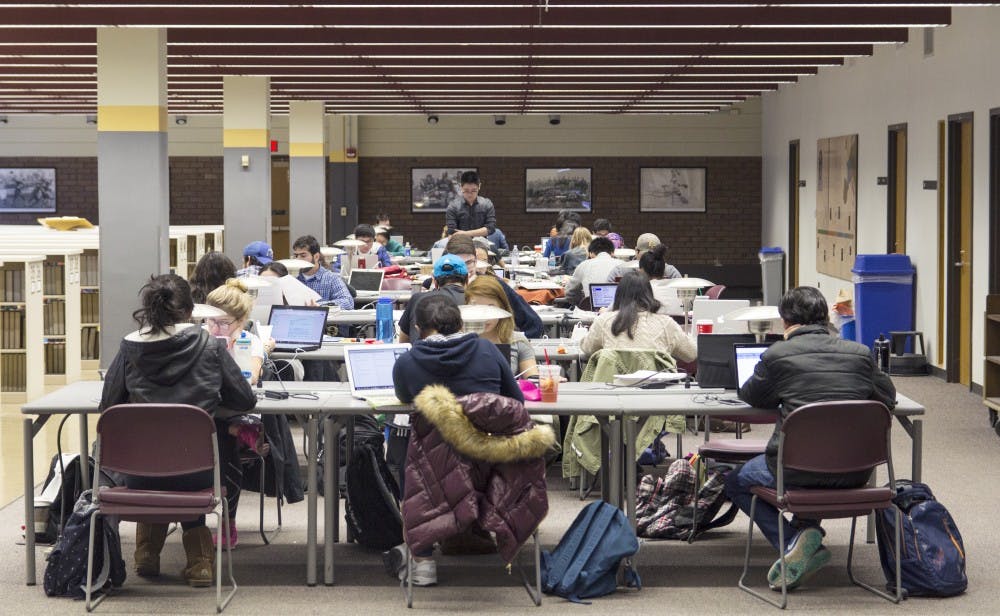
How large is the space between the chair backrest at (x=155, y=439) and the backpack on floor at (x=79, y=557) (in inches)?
15.0

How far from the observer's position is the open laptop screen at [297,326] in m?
8.58

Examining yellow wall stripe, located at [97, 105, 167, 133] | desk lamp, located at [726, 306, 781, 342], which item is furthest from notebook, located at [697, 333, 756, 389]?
yellow wall stripe, located at [97, 105, 167, 133]

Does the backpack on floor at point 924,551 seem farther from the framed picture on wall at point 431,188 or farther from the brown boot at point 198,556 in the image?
the framed picture on wall at point 431,188

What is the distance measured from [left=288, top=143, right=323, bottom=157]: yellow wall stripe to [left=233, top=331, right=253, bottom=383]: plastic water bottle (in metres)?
15.6

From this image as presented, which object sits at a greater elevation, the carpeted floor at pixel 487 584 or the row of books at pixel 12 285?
the row of books at pixel 12 285

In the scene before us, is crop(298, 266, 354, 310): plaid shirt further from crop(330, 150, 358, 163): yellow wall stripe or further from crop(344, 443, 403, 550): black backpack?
crop(330, 150, 358, 163): yellow wall stripe

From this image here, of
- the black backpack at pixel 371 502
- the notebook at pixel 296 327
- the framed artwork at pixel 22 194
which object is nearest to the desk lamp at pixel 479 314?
the black backpack at pixel 371 502

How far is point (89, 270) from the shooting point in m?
14.2

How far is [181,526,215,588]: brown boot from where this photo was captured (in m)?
6.10

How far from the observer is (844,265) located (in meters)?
17.9

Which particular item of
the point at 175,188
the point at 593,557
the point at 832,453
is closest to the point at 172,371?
the point at 593,557

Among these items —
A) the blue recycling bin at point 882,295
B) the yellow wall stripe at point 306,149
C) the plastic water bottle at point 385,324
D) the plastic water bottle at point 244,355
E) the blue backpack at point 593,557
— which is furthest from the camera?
the yellow wall stripe at point 306,149

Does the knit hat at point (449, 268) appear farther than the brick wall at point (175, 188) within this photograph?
No

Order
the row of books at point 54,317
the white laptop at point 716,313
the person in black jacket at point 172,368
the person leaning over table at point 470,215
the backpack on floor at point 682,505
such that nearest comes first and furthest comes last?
the person in black jacket at point 172,368
the backpack on floor at point 682,505
the white laptop at point 716,313
the row of books at point 54,317
the person leaning over table at point 470,215
